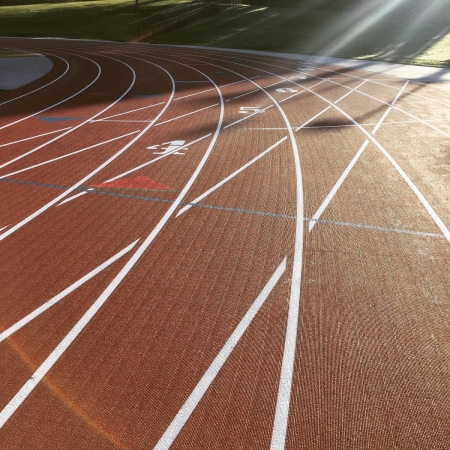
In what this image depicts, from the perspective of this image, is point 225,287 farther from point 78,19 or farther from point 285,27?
point 78,19

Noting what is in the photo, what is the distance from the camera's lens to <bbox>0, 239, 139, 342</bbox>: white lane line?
193 inches

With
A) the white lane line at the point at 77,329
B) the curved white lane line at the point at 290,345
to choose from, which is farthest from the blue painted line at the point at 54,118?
the curved white lane line at the point at 290,345

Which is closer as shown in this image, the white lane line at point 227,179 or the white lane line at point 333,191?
the white lane line at point 333,191

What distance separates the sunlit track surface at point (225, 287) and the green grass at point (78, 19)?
2785 centimetres

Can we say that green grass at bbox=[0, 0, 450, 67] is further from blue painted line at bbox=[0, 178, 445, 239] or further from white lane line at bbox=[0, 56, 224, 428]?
white lane line at bbox=[0, 56, 224, 428]

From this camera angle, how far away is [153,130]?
11828 mm

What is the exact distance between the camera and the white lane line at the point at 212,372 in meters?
3.77

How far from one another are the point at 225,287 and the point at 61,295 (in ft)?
5.85

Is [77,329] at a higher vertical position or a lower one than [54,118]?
higher

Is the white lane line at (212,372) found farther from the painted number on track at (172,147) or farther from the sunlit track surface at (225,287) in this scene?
the painted number on track at (172,147)

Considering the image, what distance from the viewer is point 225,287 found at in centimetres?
558

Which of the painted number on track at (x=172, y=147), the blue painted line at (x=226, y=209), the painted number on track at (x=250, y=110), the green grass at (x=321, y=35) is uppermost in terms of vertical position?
the blue painted line at (x=226, y=209)

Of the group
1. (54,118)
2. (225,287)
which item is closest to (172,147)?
(54,118)

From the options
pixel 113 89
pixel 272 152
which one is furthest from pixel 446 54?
pixel 272 152
